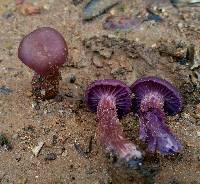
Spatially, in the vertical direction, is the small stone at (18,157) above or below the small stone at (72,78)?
below

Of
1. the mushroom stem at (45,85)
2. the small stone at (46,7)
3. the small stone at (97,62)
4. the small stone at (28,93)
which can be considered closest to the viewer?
the mushroom stem at (45,85)

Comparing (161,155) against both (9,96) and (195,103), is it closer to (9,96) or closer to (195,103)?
(195,103)

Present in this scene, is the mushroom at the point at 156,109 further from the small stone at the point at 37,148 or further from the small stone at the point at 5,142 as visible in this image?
the small stone at the point at 5,142

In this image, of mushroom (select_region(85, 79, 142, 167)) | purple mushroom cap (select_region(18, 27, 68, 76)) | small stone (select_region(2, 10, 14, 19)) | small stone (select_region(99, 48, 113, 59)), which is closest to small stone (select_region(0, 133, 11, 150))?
purple mushroom cap (select_region(18, 27, 68, 76))

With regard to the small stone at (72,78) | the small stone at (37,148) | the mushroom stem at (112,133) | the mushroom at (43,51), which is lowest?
the small stone at (37,148)

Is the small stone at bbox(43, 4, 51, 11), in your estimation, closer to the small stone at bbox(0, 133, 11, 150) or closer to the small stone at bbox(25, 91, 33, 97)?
the small stone at bbox(25, 91, 33, 97)

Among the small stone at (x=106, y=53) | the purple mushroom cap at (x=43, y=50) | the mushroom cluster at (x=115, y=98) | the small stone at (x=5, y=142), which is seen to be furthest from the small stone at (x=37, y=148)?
the small stone at (x=106, y=53)
